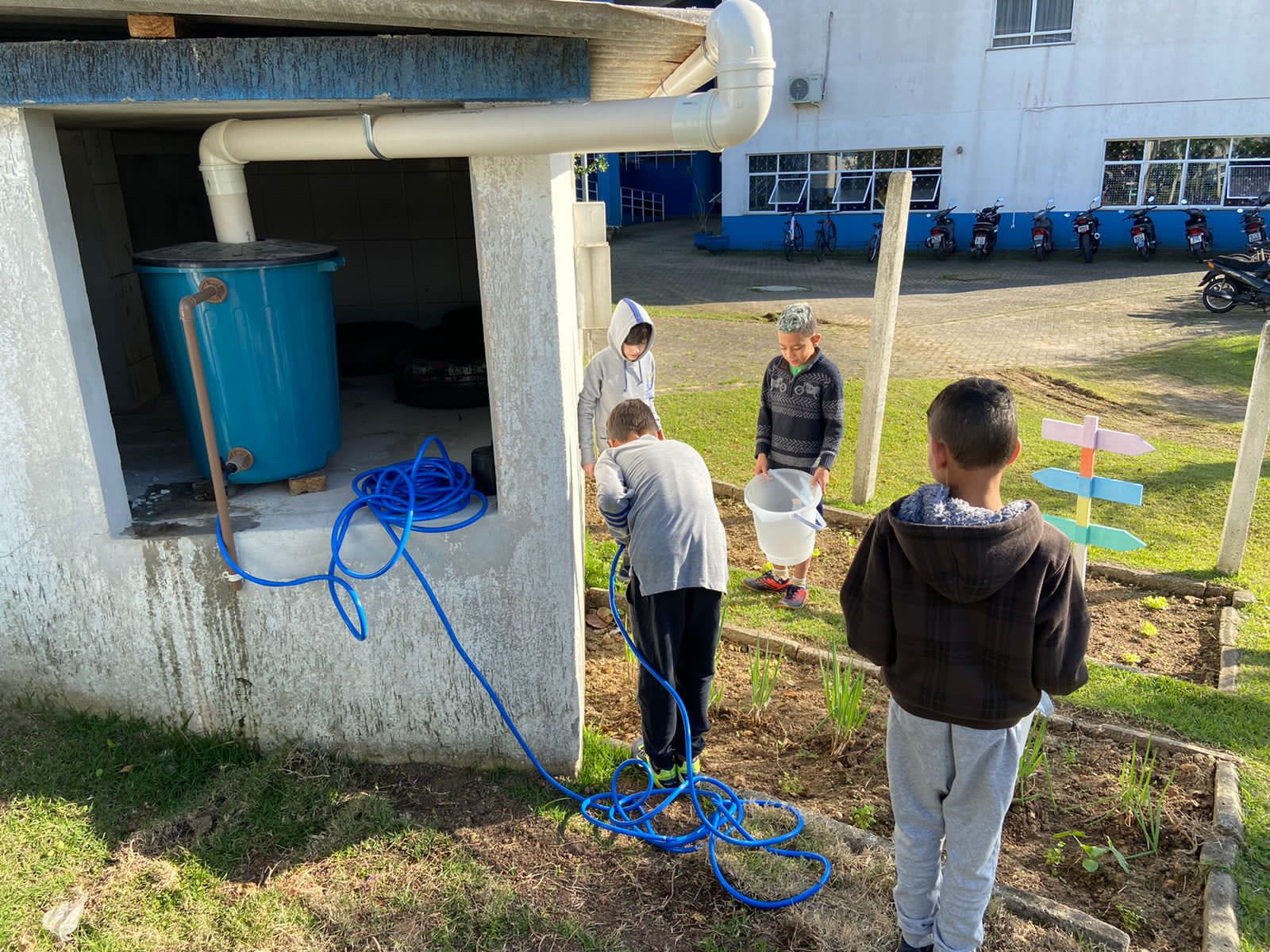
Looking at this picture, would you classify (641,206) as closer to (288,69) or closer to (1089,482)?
(1089,482)

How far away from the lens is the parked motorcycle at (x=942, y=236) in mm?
19969

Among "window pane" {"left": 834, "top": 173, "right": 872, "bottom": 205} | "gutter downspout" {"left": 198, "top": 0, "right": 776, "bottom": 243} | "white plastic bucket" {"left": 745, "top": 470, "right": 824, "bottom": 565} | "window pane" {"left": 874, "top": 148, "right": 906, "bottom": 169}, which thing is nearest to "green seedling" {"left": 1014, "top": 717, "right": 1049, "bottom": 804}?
"white plastic bucket" {"left": 745, "top": 470, "right": 824, "bottom": 565}

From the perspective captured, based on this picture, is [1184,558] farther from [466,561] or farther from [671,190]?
[671,190]

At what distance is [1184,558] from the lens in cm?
550

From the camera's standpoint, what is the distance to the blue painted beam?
2.86 m

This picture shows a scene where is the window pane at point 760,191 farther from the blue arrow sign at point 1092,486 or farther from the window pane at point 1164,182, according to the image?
the blue arrow sign at point 1092,486

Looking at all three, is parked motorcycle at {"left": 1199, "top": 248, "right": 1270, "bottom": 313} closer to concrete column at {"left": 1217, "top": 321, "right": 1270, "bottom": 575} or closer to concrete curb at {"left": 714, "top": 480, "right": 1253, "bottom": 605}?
concrete column at {"left": 1217, "top": 321, "right": 1270, "bottom": 575}

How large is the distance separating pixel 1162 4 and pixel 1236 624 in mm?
18715

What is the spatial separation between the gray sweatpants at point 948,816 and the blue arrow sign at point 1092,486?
1666mm

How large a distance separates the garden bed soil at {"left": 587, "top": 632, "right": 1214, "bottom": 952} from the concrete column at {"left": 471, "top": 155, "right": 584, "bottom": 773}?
64cm

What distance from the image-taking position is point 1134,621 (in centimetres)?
491

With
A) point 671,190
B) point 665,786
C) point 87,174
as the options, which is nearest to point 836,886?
point 665,786

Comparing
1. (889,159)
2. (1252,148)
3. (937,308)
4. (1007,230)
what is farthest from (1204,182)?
(937,308)

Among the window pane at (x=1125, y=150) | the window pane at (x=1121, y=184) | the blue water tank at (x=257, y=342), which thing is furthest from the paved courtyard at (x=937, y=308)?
the blue water tank at (x=257, y=342)
